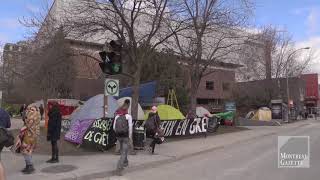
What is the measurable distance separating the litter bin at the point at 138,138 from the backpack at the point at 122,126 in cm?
463

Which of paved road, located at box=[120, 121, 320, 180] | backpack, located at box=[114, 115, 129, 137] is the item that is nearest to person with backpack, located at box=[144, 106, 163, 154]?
paved road, located at box=[120, 121, 320, 180]

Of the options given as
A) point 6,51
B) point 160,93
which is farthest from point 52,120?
point 6,51

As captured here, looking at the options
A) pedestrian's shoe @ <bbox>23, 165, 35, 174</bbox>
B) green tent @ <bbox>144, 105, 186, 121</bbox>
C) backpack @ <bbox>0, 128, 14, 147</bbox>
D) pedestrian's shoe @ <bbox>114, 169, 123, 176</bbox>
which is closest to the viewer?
backpack @ <bbox>0, 128, 14, 147</bbox>

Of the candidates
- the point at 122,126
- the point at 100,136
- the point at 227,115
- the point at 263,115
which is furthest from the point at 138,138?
the point at 263,115

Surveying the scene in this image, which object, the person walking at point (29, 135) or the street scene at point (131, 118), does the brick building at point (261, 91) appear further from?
the person walking at point (29, 135)

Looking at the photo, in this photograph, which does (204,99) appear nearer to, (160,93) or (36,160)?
(160,93)

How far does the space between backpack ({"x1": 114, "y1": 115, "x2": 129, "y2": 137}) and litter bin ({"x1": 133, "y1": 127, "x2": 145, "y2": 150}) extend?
4631 mm

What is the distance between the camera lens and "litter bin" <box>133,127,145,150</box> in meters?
17.6

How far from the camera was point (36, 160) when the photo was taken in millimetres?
14883

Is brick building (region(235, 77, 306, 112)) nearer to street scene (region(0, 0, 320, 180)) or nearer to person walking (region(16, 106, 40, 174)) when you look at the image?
street scene (region(0, 0, 320, 180))

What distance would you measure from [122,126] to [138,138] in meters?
4.89

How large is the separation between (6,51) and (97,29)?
35.2 meters

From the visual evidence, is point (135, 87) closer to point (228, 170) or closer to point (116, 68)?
point (116, 68)

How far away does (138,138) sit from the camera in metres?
17.7
